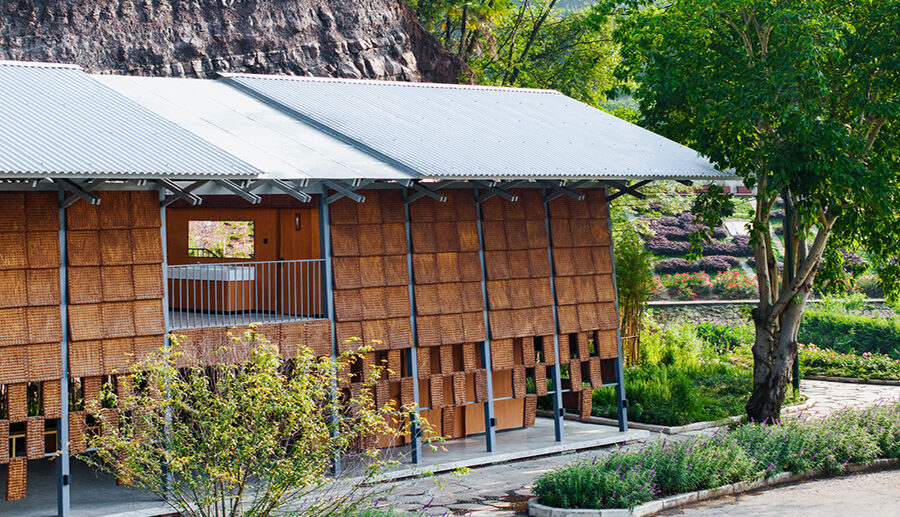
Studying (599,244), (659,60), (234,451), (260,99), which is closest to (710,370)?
(599,244)

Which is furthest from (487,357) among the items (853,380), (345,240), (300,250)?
(853,380)

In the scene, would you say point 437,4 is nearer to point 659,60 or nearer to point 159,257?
point 659,60

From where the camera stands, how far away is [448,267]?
13.9m

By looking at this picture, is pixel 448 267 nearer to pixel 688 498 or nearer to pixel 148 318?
pixel 148 318

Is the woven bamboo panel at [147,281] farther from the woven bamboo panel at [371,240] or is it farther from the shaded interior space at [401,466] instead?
the woven bamboo panel at [371,240]

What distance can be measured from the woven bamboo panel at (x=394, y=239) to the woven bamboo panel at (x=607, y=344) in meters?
3.90

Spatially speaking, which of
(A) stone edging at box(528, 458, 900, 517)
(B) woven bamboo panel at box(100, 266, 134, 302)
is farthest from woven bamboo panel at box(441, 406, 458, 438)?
(B) woven bamboo panel at box(100, 266, 134, 302)

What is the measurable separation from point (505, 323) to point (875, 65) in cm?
695

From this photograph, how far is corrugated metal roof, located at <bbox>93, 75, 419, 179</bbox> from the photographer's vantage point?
11.9 m

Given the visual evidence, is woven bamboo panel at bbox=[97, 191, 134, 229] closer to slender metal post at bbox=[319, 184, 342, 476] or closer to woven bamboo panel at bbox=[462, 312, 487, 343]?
slender metal post at bbox=[319, 184, 342, 476]

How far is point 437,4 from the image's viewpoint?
32.1 metres

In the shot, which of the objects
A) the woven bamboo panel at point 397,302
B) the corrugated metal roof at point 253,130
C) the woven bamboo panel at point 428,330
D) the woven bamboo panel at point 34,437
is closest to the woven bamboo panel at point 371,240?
the woven bamboo panel at point 397,302

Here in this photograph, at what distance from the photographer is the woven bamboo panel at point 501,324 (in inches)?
561

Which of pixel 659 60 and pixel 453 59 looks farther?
pixel 453 59
